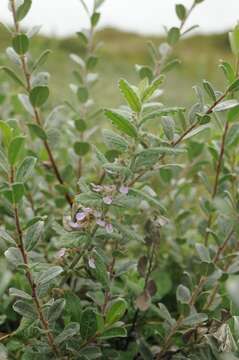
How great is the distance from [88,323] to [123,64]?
4.43 m

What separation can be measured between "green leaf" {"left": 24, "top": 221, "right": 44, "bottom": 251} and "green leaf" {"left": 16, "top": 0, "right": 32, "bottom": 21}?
0.98 ft

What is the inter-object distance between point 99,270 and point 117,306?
0.15 feet

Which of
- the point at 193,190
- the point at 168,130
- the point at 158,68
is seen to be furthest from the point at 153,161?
the point at 193,190

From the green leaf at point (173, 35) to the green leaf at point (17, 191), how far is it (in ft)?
1.54

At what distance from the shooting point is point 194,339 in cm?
72

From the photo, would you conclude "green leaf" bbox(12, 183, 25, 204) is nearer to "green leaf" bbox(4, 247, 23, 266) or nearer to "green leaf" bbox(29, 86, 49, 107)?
"green leaf" bbox(4, 247, 23, 266)

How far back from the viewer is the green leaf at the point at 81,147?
0.93m

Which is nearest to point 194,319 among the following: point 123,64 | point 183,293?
point 183,293

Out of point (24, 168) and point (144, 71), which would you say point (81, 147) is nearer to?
point (144, 71)

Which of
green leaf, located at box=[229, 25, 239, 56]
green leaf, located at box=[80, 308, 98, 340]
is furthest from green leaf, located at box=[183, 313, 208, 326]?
green leaf, located at box=[229, 25, 239, 56]

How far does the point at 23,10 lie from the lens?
2.42 feet

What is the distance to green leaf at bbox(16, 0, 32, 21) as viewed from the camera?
727 mm

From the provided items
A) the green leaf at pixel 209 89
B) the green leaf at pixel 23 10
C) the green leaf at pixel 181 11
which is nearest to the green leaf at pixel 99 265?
the green leaf at pixel 209 89

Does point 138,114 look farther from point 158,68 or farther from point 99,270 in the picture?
point 158,68
